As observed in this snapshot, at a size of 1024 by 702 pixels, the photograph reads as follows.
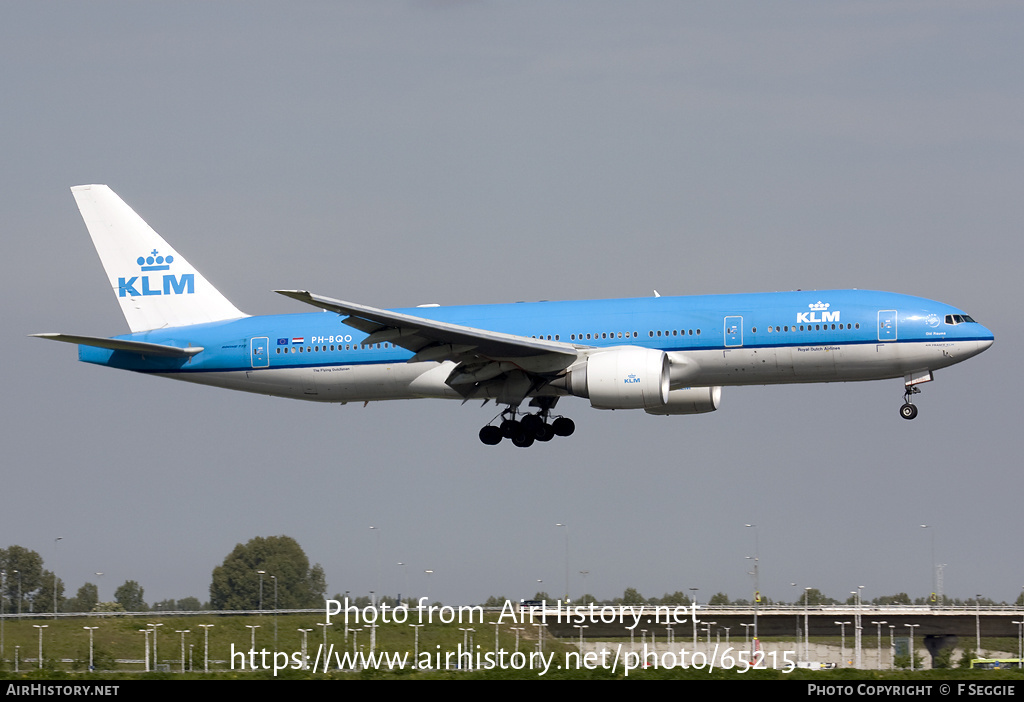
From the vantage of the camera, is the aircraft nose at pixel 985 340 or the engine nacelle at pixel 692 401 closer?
the aircraft nose at pixel 985 340

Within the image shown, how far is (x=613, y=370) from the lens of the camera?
1662 inches

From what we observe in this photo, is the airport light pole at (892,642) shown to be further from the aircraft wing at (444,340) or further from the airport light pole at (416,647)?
the aircraft wing at (444,340)

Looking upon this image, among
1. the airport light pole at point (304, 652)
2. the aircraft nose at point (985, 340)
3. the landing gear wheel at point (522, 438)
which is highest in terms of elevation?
→ the aircraft nose at point (985, 340)

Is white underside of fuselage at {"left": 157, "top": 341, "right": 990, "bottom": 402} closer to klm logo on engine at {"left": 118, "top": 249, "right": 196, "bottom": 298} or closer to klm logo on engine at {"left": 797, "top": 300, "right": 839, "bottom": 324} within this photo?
klm logo on engine at {"left": 797, "top": 300, "right": 839, "bottom": 324}

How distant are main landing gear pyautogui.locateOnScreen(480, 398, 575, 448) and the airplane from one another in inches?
1.9

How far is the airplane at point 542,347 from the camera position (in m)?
42.3

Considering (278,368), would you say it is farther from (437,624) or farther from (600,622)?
(600,622)

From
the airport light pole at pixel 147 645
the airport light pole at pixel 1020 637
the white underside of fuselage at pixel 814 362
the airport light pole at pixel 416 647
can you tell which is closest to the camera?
the white underside of fuselage at pixel 814 362

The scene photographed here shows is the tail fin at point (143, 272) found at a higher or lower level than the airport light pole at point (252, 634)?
higher

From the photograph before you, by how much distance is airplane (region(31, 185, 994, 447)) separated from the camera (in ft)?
139

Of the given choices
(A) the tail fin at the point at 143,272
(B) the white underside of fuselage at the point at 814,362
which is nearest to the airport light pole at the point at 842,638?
(B) the white underside of fuselage at the point at 814,362

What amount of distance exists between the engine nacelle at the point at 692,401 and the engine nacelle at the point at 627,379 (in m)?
4.36

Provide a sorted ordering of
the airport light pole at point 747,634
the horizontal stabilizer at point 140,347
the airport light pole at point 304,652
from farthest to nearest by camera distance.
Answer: the airport light pole at point 747,634 → the horizontal stabilizer at point 140,347 → the airport light pole at point 304,652
